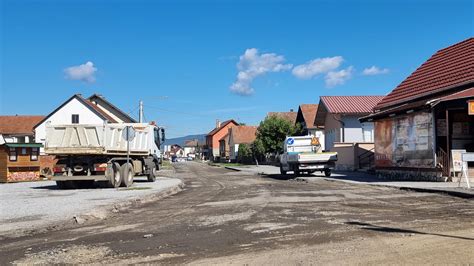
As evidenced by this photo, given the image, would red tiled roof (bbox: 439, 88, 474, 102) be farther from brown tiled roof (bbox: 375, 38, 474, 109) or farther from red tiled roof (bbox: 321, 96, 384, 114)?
red tiled roof (bbox: 321, 96, 384, 114)

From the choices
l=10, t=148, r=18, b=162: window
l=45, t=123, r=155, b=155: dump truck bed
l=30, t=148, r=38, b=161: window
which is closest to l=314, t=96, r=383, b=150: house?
l=30, t=148, r=38, b=161: window

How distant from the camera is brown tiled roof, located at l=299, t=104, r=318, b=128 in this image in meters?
58.0

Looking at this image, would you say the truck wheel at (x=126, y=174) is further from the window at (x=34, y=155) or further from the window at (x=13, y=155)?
the window at (x=34, y=155)

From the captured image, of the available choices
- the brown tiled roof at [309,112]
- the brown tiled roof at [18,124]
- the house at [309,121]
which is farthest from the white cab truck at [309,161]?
the brown tiled roof at [18,124]

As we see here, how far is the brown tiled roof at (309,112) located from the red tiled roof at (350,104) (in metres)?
10.4

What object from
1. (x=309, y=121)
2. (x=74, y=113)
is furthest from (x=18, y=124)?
(x=309, y=121)

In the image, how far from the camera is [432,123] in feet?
74.3

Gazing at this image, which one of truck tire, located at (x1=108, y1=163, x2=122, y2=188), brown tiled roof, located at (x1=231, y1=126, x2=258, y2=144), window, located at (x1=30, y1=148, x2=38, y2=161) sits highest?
brown tiled roof, located at (x1=231, y1=126, x2=258, y2=144)

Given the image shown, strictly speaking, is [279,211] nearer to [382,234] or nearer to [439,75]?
[382,234]

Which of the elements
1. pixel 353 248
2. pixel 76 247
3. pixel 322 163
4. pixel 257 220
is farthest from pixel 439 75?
pixel 76 247

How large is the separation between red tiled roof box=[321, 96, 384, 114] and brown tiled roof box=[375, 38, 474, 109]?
12.1 m

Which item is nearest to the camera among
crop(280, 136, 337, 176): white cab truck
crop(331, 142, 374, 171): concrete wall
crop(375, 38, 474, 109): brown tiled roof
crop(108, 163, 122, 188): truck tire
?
crop(108, 163, 122, 188): truck tire

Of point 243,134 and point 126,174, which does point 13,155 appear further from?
point 243,134

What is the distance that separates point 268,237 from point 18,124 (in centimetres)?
7245
